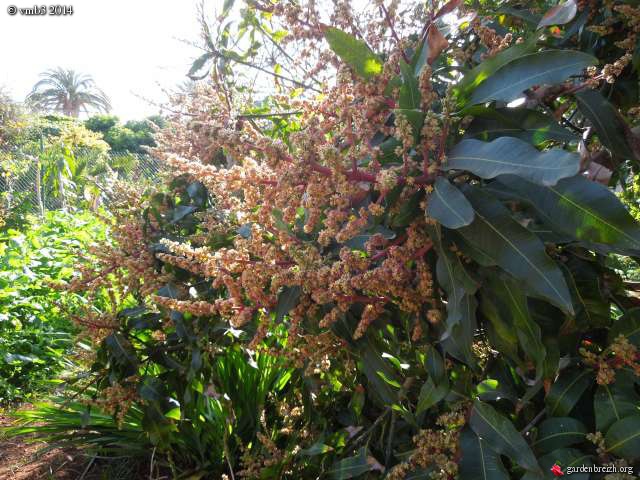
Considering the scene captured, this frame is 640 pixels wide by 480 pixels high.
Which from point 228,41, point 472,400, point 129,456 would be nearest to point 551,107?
point 472,400

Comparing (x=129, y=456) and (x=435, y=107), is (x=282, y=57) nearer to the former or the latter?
(x=435, y=107)

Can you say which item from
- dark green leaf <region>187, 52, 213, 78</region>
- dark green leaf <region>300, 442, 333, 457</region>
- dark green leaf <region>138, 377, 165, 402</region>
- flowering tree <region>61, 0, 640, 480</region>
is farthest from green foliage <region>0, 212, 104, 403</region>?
flowering tree <region>61, 0, 640, 480</region>

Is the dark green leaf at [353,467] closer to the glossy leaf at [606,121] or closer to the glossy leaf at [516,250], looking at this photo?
the glossy leaf at [516,250]

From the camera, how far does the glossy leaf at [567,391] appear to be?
3.76 ft

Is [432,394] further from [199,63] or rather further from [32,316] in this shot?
[32,316]

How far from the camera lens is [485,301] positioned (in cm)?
108

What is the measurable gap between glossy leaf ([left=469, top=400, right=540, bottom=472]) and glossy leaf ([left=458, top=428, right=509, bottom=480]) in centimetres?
2

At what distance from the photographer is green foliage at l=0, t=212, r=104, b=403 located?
392cm

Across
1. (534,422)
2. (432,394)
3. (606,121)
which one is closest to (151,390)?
(432,394)

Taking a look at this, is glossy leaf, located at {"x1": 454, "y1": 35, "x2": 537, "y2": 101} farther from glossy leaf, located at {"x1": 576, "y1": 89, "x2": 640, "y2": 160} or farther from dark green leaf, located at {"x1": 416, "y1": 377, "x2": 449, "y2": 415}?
dark green leaf, located at {"x1": 416, "y1": 377, "x2": 449, "y2": 415}

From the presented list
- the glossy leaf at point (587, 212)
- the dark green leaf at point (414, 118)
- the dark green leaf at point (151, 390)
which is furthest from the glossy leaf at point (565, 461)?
the dark green leaf at point (151, 390)

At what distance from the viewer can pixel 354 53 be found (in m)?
0.96

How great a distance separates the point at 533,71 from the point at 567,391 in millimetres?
732

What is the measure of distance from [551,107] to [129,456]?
7.48ft
